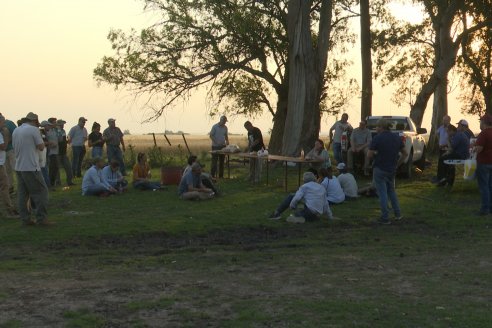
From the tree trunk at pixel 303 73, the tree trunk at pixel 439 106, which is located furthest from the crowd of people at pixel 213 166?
the tree trunk at pixel 439 106

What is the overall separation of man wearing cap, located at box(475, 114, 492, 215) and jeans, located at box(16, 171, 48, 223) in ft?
24.9

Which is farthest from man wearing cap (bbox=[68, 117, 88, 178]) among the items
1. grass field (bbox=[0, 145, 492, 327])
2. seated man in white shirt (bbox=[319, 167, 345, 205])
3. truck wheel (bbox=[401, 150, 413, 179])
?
seated man in white shirt (bbox=[319, 167, 345, 205])

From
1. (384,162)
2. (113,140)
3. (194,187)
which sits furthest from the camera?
(113,140)

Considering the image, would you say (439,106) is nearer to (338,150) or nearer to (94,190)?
(338,150)

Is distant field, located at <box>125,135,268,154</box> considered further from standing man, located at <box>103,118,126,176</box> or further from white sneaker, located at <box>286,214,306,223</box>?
white sneaker, located at <box>286,214,306,223</box>

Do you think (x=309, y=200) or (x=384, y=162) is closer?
(x=309, y=200)

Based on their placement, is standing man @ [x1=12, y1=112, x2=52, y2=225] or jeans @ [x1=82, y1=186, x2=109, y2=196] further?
jeans @ [x1=82, y1=186, x2=109, y2=196]

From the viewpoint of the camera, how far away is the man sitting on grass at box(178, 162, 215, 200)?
19047 mm

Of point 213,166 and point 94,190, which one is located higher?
point 213,166

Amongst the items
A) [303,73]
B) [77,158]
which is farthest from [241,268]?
[303,73]

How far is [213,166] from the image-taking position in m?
24.9

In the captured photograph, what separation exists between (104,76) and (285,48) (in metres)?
6.39

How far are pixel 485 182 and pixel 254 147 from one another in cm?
853

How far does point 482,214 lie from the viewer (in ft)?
54.0
